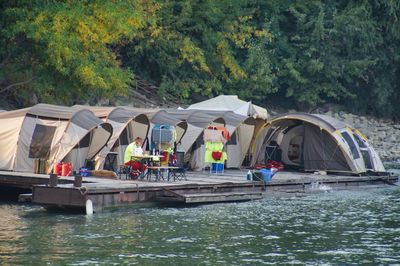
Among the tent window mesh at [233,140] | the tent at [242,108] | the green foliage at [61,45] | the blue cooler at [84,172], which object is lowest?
the blue cooler at [84,172]

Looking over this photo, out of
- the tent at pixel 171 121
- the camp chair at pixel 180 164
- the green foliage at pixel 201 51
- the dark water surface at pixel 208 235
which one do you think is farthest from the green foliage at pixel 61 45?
the dark water surface at pixel 208 235

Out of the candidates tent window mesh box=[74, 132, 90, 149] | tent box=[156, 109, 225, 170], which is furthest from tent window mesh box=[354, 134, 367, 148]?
tent window mesh box=[74, 132, 90, 149]

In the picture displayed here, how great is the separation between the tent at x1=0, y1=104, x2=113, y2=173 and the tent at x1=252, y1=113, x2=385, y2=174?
387 inches

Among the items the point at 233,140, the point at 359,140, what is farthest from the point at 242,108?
the point at 359,140

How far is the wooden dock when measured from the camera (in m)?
26.4

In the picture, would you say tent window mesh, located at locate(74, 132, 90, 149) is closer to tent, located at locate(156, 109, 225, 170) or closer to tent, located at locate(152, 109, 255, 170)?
tent, located at locate(152, 109, 255, 170)

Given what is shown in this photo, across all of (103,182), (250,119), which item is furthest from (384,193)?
(103,182)

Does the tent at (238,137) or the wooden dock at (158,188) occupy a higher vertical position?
the tent at (238,137)

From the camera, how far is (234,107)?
42.3m

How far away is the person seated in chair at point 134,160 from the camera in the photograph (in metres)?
30.5

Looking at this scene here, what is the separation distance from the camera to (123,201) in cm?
2784

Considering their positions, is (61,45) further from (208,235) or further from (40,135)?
(208,235)

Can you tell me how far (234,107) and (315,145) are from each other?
450 centimetres

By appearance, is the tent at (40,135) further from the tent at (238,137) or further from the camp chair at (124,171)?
the tent at (238,137)
